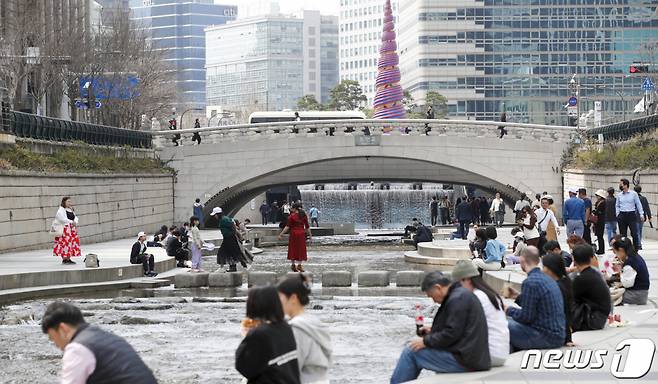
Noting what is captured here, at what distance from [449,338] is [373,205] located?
256 feet

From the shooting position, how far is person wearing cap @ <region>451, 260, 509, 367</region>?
13156 millimetres

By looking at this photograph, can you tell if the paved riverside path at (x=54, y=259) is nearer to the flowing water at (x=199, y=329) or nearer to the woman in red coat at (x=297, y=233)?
the flowing water at (x=199, y=329)

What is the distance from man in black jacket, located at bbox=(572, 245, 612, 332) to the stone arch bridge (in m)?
41.9

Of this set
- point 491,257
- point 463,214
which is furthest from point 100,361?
point 463,214

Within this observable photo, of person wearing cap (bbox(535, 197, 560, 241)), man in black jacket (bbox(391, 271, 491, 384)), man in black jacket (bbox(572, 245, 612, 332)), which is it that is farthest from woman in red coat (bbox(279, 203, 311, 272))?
man in black jacket (bbox(391, 271, 491, 384))

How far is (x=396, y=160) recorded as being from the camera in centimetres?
6316

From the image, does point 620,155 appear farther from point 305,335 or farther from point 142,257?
point 305,335

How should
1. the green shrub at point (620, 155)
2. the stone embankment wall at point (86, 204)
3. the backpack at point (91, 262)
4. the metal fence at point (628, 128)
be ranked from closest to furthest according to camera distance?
the backpack at point (91, 262)
the stone embankment wall at point (86, 204)
the green shrub at point (620, 155)
the metal fence at point (628, 128)

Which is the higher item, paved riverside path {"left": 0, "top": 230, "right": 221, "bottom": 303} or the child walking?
the child walking

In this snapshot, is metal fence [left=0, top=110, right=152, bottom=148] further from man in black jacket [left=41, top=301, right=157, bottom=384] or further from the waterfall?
the waterfall

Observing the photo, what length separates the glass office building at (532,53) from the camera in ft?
422

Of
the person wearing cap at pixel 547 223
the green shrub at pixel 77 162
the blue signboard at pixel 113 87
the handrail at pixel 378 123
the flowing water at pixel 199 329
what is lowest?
the flowing water at pixel 199 329

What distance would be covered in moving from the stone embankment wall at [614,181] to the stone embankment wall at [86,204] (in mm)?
17124

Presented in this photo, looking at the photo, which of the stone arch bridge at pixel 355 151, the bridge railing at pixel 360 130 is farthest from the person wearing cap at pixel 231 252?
the stone arch bridge at pixel 355 151
